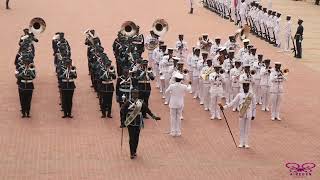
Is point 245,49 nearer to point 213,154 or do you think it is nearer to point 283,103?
point 283,103

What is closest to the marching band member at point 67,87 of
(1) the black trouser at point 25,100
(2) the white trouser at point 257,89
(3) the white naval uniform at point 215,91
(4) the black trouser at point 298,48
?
(1) the black trouser at point 25,100

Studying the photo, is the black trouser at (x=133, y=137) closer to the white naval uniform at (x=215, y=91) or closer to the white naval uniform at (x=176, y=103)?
the white naval uniform at (x=176, y=103)

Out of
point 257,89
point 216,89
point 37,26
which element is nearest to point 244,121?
point 216,89

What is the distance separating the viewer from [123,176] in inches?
601

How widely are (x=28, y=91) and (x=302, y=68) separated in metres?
12.2

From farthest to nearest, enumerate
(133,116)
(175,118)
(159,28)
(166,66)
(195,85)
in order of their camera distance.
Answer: (159,28), (195,85), (166,66), (175,118), (133,116)

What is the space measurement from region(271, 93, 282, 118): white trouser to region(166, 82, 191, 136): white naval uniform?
3254 millimetres

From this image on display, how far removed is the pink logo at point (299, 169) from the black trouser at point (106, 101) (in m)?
5.91

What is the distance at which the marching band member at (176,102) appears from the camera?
59.7ft

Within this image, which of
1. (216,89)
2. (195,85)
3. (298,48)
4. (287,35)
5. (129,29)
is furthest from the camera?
(287,35)

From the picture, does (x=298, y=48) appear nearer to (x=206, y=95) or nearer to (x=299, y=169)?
(x=206, y=95)

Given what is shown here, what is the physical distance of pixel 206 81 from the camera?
67.9 ft

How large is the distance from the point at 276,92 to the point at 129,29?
20.6 feet

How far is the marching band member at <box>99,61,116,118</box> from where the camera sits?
781 inches
